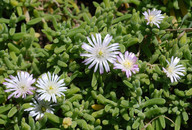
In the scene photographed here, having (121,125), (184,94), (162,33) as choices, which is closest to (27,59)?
(121,125)

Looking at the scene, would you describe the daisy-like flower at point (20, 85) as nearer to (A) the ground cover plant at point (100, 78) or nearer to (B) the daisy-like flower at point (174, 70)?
(A) the ground cover plant at point (100, 78)

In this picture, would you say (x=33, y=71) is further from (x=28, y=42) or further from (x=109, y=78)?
(x=109, y=78)

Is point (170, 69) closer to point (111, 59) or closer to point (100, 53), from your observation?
point (111, 59)

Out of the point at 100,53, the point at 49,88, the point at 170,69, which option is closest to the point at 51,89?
the point at 49,88

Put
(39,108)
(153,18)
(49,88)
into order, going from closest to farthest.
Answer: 1. (49,88)
2. (39,108)
3. (153,18)

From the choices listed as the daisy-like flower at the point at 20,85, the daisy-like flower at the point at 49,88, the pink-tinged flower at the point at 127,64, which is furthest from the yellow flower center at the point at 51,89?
the pink-tinged flower at the point at 127,64

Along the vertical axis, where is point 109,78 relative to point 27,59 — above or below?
below
